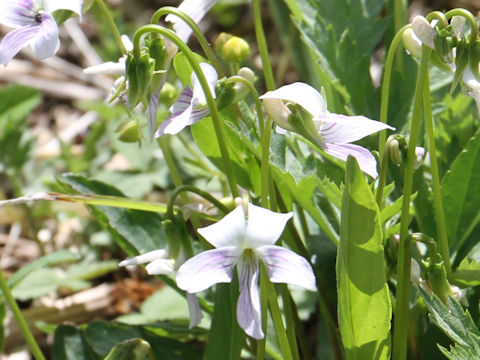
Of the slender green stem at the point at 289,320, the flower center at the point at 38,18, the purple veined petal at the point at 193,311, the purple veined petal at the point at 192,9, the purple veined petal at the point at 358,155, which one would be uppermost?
the flower center at the point at 38,18

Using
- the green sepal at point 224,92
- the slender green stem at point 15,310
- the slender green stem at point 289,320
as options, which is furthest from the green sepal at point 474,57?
the slender green stem at point 15,310

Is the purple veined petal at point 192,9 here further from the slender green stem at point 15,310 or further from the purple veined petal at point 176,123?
the slender green stem at point 15,310

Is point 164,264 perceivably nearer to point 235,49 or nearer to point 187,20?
point 187,20

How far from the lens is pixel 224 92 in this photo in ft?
3.40

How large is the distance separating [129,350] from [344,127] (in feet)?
1.48

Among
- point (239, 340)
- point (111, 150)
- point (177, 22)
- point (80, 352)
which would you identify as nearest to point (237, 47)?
point (177, 22)

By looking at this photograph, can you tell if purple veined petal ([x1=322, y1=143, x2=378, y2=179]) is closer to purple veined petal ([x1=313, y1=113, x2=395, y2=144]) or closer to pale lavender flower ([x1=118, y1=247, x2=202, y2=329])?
purple veined petal ([x1=313, y1=113, x2=395, y2=144])

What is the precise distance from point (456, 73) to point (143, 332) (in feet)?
2.35

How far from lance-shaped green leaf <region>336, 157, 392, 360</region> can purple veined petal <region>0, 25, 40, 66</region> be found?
43 cm

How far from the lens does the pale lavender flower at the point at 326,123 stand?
0.97m

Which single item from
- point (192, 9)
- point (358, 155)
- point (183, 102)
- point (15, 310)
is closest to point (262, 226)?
point (358, 155)

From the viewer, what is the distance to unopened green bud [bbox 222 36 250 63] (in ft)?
4.45

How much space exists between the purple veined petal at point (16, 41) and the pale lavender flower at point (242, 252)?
0.33 meters

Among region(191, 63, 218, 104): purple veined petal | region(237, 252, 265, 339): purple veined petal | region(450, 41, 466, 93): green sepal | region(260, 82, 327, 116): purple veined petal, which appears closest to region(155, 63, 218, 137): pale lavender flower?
region(191, 63, 218, 104): purple veined petal
